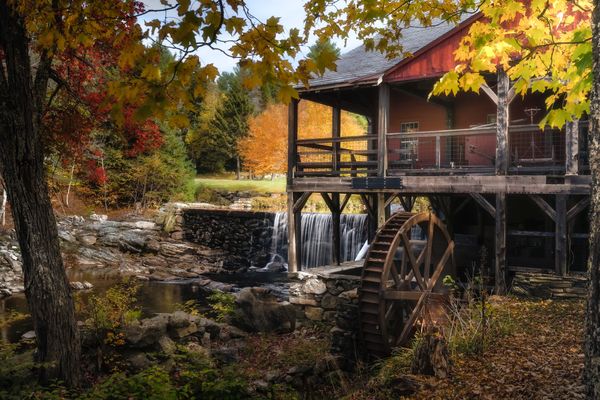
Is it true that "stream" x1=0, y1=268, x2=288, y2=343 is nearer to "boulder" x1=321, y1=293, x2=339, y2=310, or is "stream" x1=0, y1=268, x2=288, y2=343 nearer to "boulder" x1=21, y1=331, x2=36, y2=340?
"boulder" x1=21, y1=331, x2=36, y2=340

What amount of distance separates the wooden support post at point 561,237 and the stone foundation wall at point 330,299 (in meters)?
4.37

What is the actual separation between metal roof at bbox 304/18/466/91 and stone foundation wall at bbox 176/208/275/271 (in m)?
9.81

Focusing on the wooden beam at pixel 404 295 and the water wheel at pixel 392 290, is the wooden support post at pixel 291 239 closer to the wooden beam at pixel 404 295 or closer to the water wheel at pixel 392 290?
the water wheel at pixel 392 290

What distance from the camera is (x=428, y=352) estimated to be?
5.71 metres

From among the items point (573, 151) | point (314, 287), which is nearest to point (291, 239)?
point (314, 287)

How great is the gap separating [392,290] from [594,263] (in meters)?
6.29

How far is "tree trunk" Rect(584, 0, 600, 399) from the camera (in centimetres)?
330

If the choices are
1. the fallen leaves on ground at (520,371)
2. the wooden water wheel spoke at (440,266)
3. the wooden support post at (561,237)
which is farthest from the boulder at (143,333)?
the wooden support post at (561,237)

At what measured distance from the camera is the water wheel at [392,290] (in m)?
9.06

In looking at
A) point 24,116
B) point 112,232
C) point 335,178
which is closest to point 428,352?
point 24,116

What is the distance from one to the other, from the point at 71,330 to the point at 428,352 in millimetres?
4447

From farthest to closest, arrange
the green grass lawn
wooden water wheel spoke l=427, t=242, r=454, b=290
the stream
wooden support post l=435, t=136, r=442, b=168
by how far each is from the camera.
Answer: the green grass lawn → wooden support post l=435, t=136, r=442, b=168 → the stream → wooden water wheel spoke l=427, t=242, r=454, b=290

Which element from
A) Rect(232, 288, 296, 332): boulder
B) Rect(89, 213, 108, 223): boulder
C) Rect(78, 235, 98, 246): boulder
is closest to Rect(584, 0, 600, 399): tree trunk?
Rect(232, 288, 296, 332): boulder

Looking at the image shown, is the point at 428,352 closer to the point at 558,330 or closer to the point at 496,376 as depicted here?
the point at 496,376
